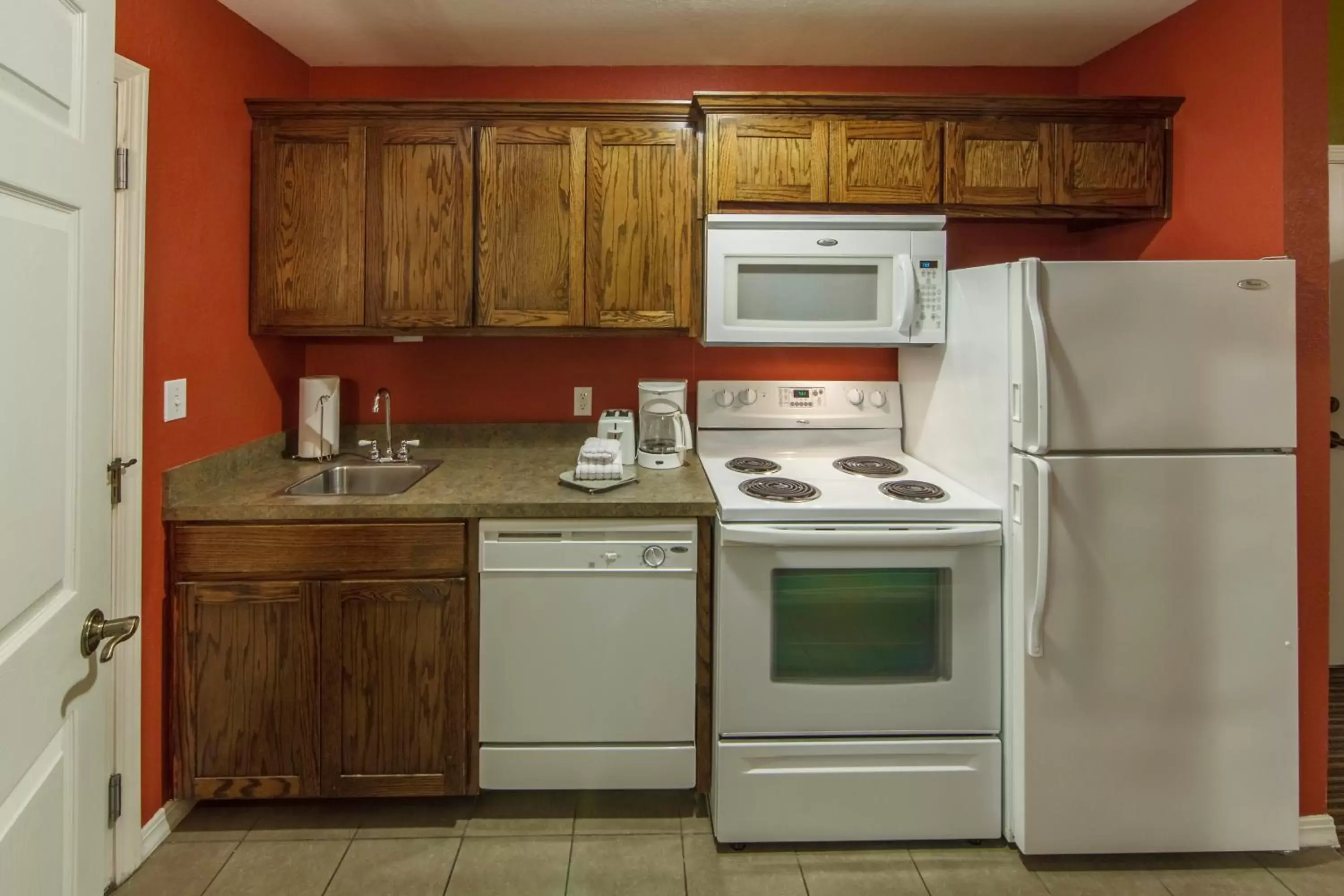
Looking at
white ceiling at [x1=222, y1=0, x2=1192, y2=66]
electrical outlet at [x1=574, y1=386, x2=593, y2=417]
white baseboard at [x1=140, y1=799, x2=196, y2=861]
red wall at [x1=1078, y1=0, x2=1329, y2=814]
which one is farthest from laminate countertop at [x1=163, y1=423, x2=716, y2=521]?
red wall at [x1=1078, y1=0, x2=1329, y2=814]

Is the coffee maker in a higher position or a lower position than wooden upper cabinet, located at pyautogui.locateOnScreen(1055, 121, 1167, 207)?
lower

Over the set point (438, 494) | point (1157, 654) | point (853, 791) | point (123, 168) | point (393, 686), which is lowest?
point (853, 791)

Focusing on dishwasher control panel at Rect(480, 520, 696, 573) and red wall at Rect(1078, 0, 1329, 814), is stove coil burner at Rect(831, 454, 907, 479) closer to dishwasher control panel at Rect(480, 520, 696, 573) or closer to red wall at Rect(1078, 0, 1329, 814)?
dishwasher control panel at Rect(480, 520, 696, 573)

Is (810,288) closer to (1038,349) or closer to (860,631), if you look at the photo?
(1038,349)

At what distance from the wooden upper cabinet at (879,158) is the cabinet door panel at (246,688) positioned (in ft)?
6.31

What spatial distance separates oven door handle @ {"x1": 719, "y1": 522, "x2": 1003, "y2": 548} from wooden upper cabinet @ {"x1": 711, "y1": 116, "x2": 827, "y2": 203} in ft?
3.44

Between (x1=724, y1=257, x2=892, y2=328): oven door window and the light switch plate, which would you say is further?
(x1=724, y1=257, x2=892, y2=328): oven door window

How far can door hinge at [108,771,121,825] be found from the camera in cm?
192

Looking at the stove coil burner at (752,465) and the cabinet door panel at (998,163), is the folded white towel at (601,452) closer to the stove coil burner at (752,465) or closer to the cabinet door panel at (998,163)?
the stove coil burner at (752,465)

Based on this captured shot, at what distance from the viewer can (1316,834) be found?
83.7 inches

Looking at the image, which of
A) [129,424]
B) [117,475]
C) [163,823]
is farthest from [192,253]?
[163,823]

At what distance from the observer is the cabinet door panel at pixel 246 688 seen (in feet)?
6.90

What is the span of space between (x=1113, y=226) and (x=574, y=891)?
2.63 m

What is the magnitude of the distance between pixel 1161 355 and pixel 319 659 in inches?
88.6
